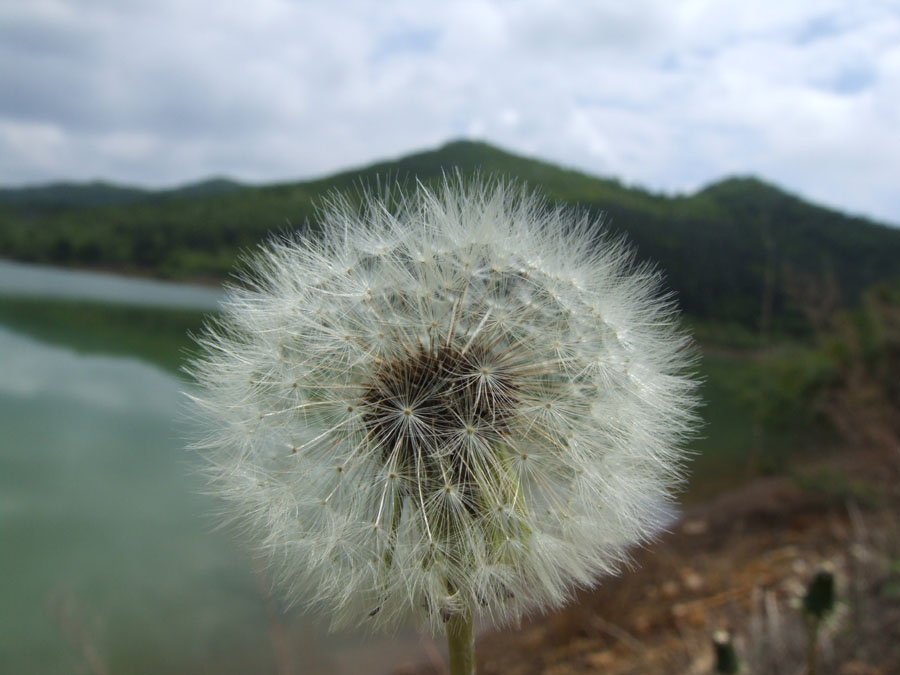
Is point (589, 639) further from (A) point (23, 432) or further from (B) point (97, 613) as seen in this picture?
(A) point (23, 432)

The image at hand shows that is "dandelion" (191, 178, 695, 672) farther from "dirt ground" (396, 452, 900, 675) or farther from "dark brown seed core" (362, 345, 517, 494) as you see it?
"dirt ground" (396, 452, 900, 675)

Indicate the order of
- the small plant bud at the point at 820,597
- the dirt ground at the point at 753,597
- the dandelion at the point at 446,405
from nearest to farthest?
the dandelion at the point at 446,405 → the small plant bud at the point at 820,597 → the dirt ground at the point at 753,597

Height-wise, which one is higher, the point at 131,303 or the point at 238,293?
the point at 238,293

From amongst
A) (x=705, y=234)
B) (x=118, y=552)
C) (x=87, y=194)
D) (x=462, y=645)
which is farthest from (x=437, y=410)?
(x=87, y=194)

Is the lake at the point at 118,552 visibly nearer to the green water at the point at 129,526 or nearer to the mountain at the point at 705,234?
the green water at the point at 129,526

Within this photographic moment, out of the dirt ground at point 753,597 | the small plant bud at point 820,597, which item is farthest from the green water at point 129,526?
the dirt ground at point 753,597

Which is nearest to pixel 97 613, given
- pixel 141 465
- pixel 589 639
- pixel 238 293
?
pixel 141 465

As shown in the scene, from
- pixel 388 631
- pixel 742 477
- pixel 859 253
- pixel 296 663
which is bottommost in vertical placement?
pixel 296 663
